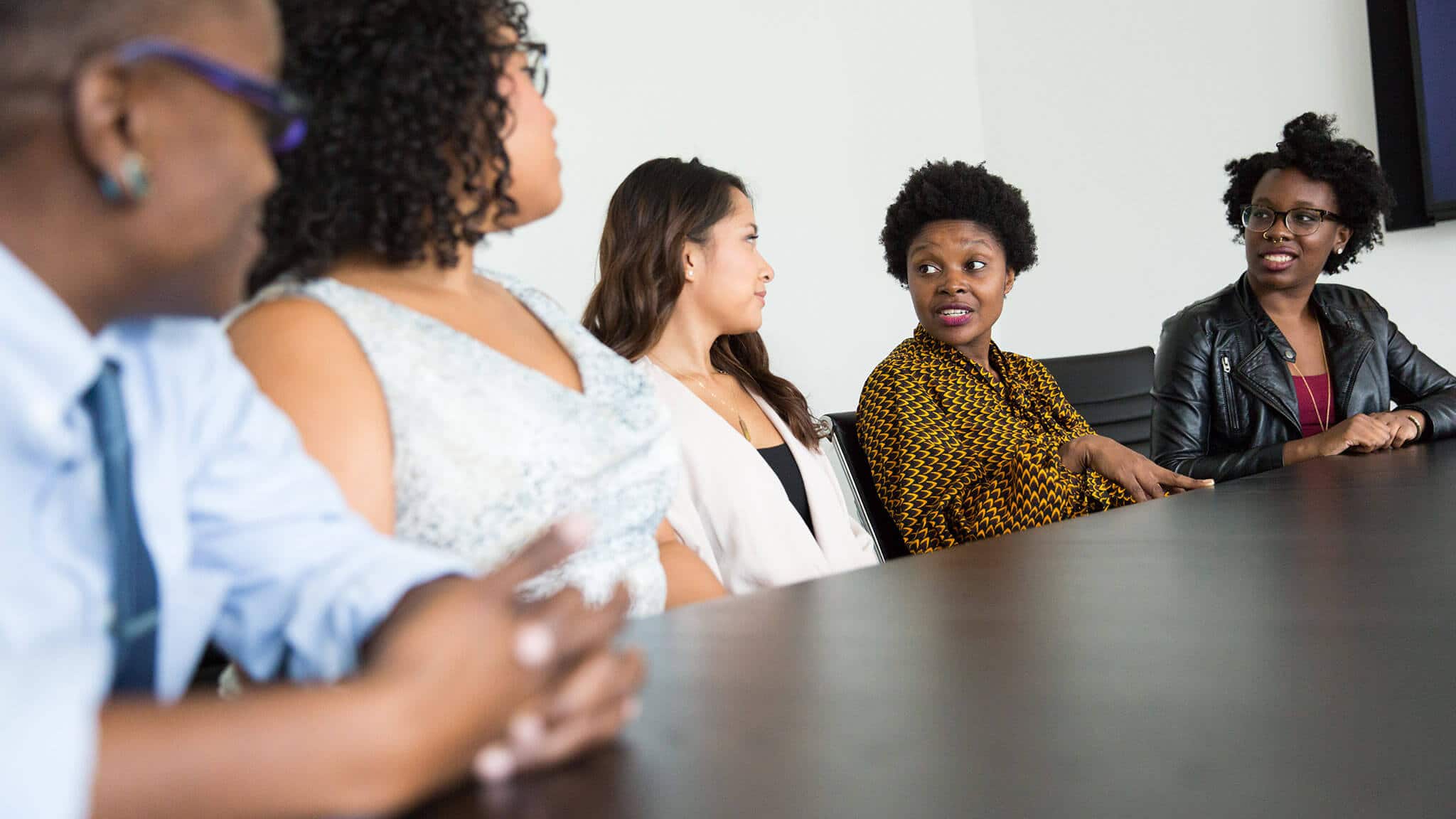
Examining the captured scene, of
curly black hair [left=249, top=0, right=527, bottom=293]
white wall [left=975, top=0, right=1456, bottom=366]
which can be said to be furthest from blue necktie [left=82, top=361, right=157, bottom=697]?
white wall [left=975, top=0, right=1456, bottom=366]

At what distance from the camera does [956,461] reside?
2.14m

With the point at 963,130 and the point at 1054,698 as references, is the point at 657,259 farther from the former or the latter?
the point at 963,130

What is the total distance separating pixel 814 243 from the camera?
427 cm

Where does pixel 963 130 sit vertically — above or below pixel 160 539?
above

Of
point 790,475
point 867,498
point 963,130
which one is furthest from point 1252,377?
point 963,130

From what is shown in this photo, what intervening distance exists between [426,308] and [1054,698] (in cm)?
69

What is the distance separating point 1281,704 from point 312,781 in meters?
0.39

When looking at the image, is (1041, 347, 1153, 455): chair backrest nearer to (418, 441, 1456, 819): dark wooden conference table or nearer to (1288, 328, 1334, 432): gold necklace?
(1288, 328, 1334, 432): gold necklace

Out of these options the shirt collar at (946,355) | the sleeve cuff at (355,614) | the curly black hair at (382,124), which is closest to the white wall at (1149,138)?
the shirt collar at (946,355)

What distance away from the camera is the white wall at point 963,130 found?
3686 mm

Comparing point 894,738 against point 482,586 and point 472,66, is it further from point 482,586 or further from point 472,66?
point 472,66

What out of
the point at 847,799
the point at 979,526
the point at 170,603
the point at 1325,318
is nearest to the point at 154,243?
the point at 170,603

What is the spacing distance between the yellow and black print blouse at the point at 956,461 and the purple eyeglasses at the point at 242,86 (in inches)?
66.8

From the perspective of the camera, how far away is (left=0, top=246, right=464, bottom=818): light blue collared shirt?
1.26 ft
